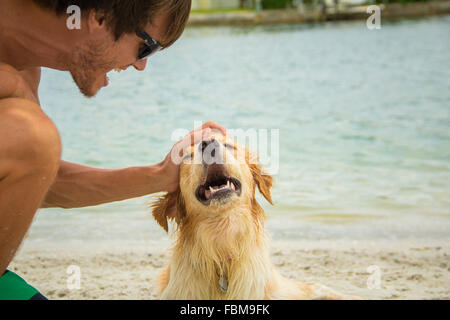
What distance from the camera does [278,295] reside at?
3365 mm

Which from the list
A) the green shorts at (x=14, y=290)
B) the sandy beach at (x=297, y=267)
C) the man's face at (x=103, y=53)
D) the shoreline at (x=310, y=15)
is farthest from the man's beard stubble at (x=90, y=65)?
the shoreline at (x=310, y=15)

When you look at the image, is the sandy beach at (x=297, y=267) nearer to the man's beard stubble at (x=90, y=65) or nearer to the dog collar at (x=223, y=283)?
the dog collar at (x=223, y=283)

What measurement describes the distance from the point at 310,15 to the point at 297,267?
60.9 meters

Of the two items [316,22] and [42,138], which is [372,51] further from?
[316,22]

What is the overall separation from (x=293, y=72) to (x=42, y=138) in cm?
2187

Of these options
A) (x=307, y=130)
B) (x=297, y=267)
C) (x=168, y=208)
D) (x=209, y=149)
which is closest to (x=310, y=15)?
(x=307, y=130)

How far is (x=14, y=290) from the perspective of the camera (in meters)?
2.21

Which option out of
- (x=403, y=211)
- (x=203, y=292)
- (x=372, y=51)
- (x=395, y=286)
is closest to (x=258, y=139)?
(x=403, y=211)

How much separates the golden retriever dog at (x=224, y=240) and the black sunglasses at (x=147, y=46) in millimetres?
904

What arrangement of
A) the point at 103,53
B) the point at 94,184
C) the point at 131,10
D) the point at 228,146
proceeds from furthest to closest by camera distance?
the point at 228,146
the point at 94,184
the point at 103,53
the point at 131,10

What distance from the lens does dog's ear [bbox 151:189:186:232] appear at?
3371mm

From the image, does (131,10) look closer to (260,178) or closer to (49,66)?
(49,66)

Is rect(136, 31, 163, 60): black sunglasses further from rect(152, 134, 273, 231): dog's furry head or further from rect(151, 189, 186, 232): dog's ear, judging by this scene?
rect(151, 189, 186, 232): dog's ear
